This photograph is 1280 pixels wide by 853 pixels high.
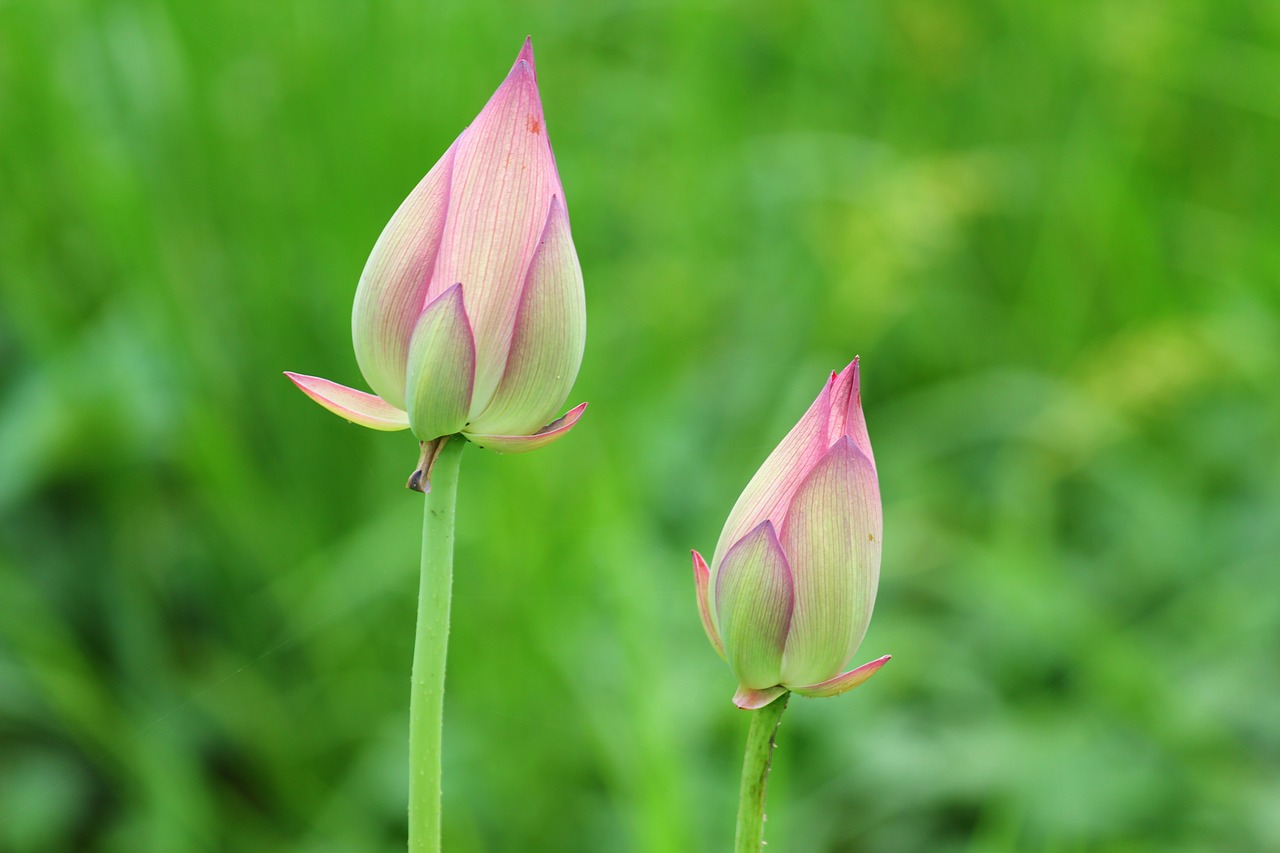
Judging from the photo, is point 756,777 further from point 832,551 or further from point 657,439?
point 657,439

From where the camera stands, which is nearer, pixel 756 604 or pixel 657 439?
pixel 756 604

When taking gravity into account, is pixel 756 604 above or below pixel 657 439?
below

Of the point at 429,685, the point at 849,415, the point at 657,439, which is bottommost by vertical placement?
the point at 429,685

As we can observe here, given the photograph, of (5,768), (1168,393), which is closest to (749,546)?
(5,768)

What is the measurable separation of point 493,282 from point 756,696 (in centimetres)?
13

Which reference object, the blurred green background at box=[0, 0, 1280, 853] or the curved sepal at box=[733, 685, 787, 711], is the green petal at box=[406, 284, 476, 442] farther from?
the blurred green background at box=[0, 0, 1280, 853]

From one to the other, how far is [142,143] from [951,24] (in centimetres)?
155

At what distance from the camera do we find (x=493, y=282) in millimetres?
341

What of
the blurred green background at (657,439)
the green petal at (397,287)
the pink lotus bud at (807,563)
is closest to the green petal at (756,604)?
the pink lotus bud at (807,563)

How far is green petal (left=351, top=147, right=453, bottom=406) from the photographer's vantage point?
0.35m

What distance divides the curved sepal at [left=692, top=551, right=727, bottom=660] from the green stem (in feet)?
0.07

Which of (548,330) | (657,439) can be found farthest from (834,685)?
(657,439)

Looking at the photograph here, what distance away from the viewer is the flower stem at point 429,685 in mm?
306

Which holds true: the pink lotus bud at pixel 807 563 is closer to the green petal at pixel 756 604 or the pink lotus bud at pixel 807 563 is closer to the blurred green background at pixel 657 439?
the green petal at pixel 756 604
